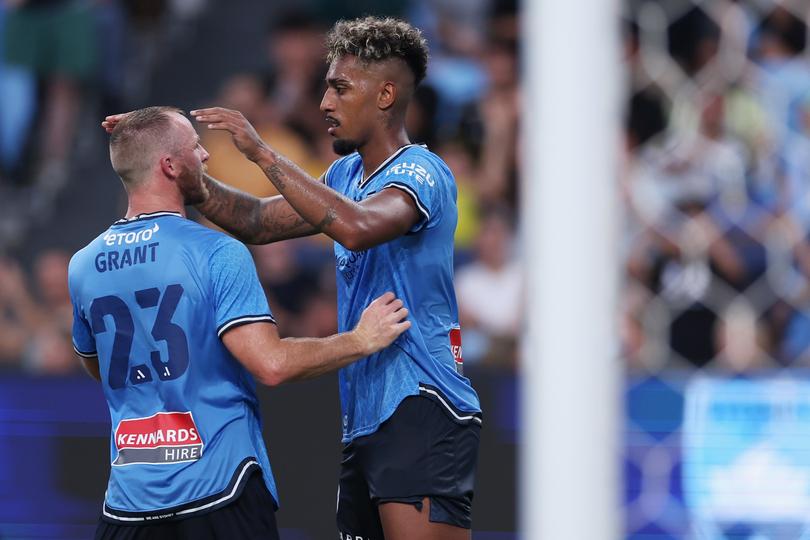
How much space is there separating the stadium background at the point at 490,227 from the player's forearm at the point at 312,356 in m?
2.00

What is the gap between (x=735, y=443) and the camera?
17.4ft

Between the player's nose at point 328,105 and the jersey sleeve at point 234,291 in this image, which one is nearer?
the jersey sleeve at point 234,291

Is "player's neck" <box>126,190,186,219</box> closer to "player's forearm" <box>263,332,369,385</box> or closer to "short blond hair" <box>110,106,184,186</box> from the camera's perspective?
"short blond hair" <box>110,106,184,186</box>

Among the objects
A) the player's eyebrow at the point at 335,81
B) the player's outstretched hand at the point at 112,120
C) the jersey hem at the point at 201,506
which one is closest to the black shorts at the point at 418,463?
the jersey hem at the point at 201,506

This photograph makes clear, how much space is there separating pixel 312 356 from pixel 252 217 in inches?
30.7

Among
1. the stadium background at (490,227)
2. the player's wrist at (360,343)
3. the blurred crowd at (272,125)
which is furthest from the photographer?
the blurred crowd at (272,125)

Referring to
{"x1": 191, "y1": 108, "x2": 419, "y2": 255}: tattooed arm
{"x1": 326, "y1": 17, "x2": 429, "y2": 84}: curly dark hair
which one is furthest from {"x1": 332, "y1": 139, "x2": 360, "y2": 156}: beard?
{"x1": 191, "y1": 108, "x2": 419, "y2": 255}: tattooed arm

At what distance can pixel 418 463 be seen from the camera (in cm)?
345

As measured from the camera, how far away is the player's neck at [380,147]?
3.60 meters

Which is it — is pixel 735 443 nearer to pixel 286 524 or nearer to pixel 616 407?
pixel 286 524

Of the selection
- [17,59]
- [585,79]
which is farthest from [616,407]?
[17,59]

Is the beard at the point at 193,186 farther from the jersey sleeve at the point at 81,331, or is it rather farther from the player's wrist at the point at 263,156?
the jersey sleeve at the point at 81,331

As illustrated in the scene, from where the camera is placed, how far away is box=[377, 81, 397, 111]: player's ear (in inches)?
140

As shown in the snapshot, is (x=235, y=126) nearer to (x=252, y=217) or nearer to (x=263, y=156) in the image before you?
(x=263, y=156)
